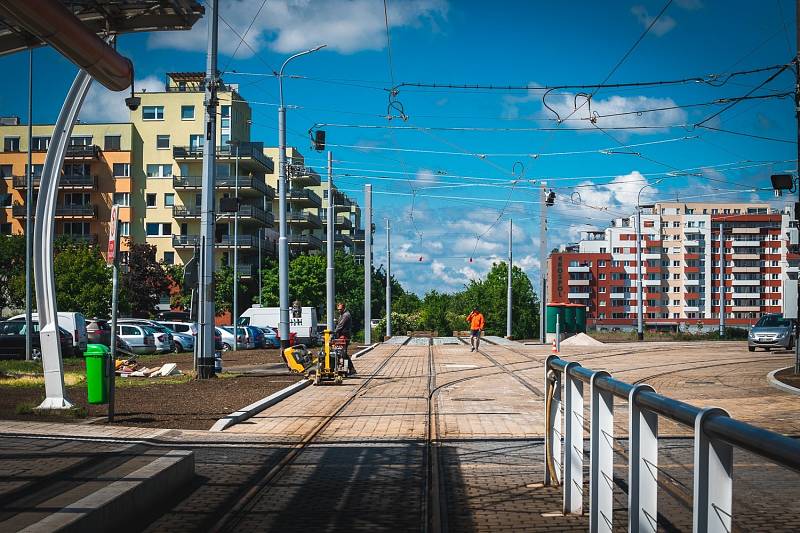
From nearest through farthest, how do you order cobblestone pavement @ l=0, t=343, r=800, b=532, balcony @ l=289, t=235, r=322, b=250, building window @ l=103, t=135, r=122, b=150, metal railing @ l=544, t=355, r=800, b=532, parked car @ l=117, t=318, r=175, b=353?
metal railing @ l=544, t=355, r=800, b=532, cobblestone pavement @ l=0, t=343, r=800, b=532, parked car @ l=117, t=318, r=175, b=353, building window @ l=103, t=135, r=122, b=150, balcony @ l=289, t=235, r=322, b=250

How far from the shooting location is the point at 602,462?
635cm

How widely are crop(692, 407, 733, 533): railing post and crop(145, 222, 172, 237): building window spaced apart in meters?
83.0

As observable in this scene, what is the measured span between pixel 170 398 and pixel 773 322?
3345 cm

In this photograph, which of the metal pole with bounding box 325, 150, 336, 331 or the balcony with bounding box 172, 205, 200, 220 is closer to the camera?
the metal pole with bounding box 325, 150, 336, 331

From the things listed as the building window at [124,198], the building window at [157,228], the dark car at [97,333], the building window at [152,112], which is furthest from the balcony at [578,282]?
the dark car at [97,333]

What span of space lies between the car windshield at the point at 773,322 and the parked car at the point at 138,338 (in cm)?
2649

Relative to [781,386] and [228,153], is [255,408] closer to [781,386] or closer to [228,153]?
[781,386]

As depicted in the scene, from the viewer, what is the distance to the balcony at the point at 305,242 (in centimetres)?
9705

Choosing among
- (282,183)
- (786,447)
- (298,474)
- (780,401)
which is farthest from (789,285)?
(786,447)

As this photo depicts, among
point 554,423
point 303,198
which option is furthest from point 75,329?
point 303,198

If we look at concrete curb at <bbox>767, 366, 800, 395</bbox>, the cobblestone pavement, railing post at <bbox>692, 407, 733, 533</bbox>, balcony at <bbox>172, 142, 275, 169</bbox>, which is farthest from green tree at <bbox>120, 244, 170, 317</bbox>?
railing post at <bbox>692, 407, 733, 533</bbox>

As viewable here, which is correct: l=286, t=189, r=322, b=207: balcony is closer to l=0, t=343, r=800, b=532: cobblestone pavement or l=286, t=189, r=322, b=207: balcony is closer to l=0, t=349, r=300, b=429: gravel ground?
l=0, t=349, r=300, b=429: gravel ground

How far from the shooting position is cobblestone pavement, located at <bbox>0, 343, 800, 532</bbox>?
4.83m

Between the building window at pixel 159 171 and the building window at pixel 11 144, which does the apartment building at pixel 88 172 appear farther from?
the building window at pixel 159 171
